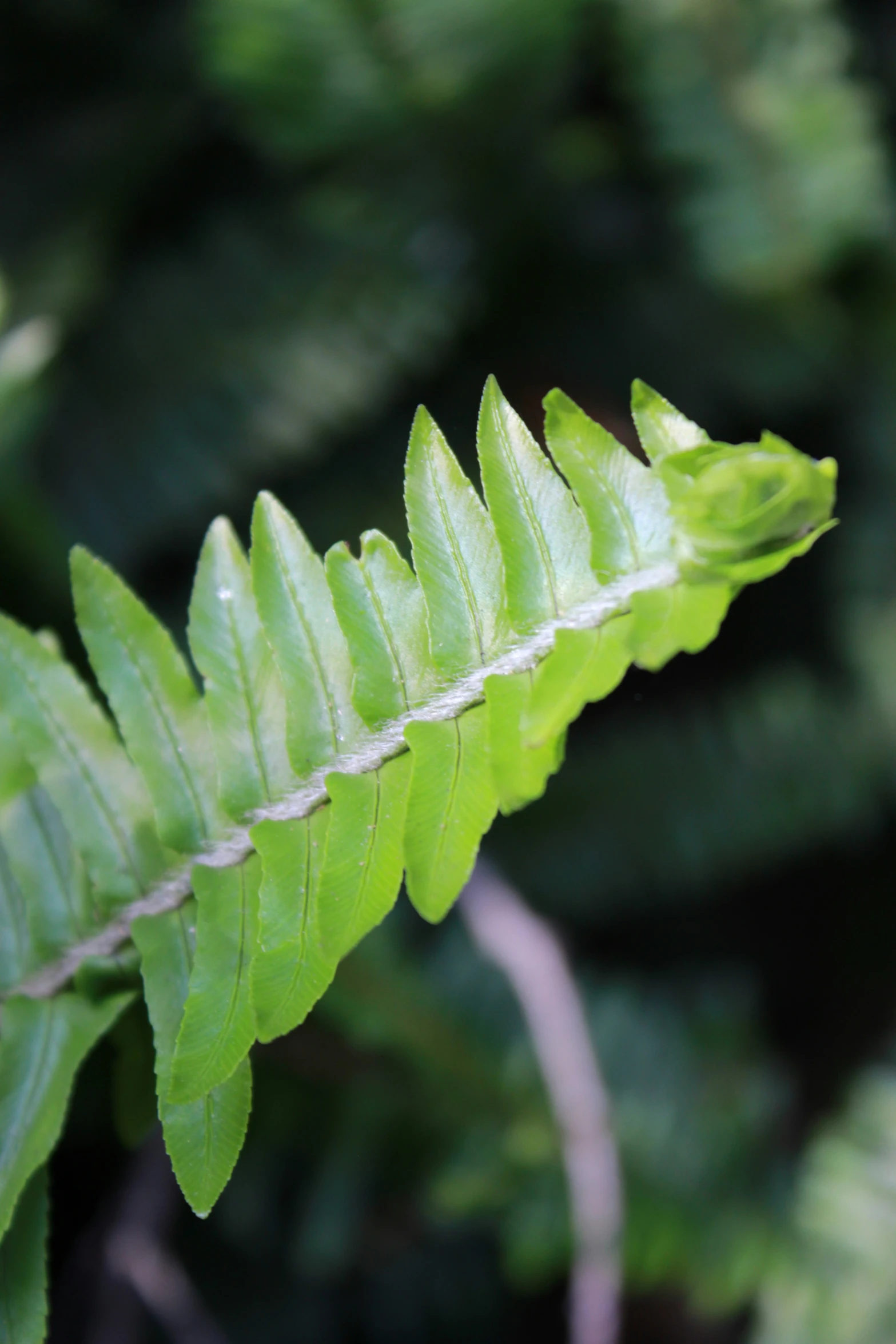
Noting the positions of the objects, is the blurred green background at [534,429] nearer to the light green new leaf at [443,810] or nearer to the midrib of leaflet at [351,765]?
the midrib of leaflet at [351,765]

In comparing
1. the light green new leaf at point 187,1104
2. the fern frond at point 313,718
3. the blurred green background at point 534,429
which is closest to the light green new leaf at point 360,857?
the fern frond at point 313,718

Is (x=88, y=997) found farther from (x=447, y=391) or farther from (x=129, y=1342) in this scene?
(x=447, y=391)

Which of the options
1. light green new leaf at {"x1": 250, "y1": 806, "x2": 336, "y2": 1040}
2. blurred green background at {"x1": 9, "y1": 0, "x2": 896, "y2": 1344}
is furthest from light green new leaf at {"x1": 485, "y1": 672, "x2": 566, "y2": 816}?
blurred green background at {"x1": 9, "y1": 0, "x2": 896, "y2": 1344}

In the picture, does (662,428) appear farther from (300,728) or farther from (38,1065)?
(38,1065)

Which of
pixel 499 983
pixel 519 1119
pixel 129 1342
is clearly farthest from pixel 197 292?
pixel 129 1342

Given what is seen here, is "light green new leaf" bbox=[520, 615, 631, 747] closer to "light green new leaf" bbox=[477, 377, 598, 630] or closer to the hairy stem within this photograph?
"light green new leaf" bbox=[477, 377, 598, 630]
